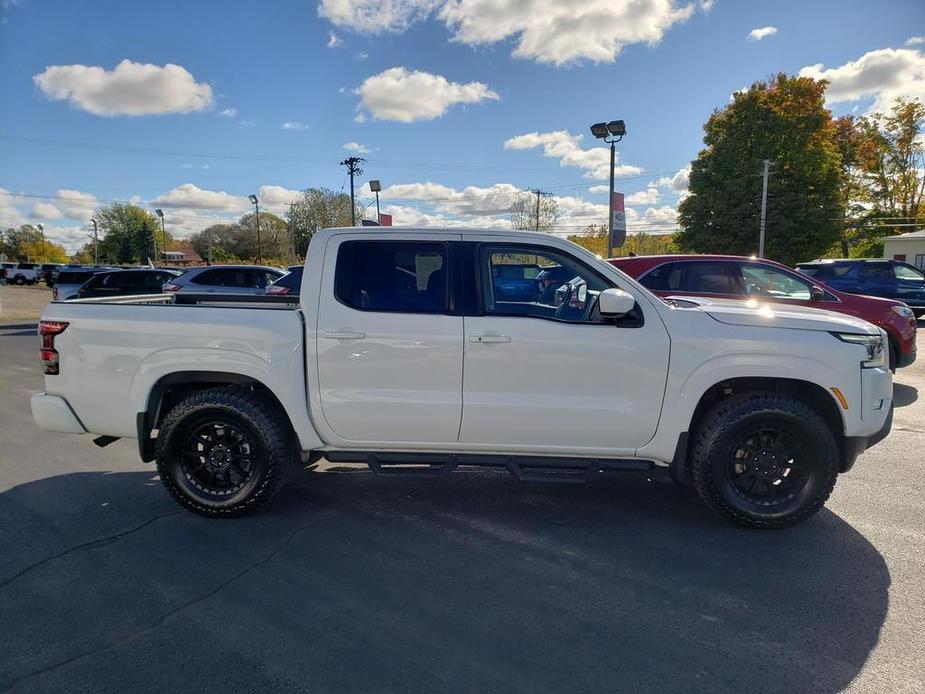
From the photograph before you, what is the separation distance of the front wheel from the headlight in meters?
0.48

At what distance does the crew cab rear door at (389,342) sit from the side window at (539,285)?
0.30 m

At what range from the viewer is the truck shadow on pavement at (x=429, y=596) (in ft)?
8.00

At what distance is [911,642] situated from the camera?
103 inches

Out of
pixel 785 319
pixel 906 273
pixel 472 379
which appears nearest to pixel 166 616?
pixel 472 379

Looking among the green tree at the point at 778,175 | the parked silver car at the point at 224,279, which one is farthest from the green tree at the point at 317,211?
the parked silver car at the point at 224,279

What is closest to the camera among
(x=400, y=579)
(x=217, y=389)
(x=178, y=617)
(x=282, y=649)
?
(x=282, y=649)

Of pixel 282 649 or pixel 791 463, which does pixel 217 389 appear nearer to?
pixel 282 649

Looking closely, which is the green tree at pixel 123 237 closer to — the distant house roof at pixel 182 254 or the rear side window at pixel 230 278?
the distant house roof at pixel 182 254

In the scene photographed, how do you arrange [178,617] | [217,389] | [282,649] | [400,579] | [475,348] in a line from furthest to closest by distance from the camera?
[217,389]
[475,348]
[400,579]
[178,617]
[282,649]

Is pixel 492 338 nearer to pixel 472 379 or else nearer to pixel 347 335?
pixel 472 379

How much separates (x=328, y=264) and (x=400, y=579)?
207 centimetres

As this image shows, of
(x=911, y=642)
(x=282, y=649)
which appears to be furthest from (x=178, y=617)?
(x=911, y=642)

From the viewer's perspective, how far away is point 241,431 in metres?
3.88

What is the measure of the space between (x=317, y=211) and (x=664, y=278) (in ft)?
185
